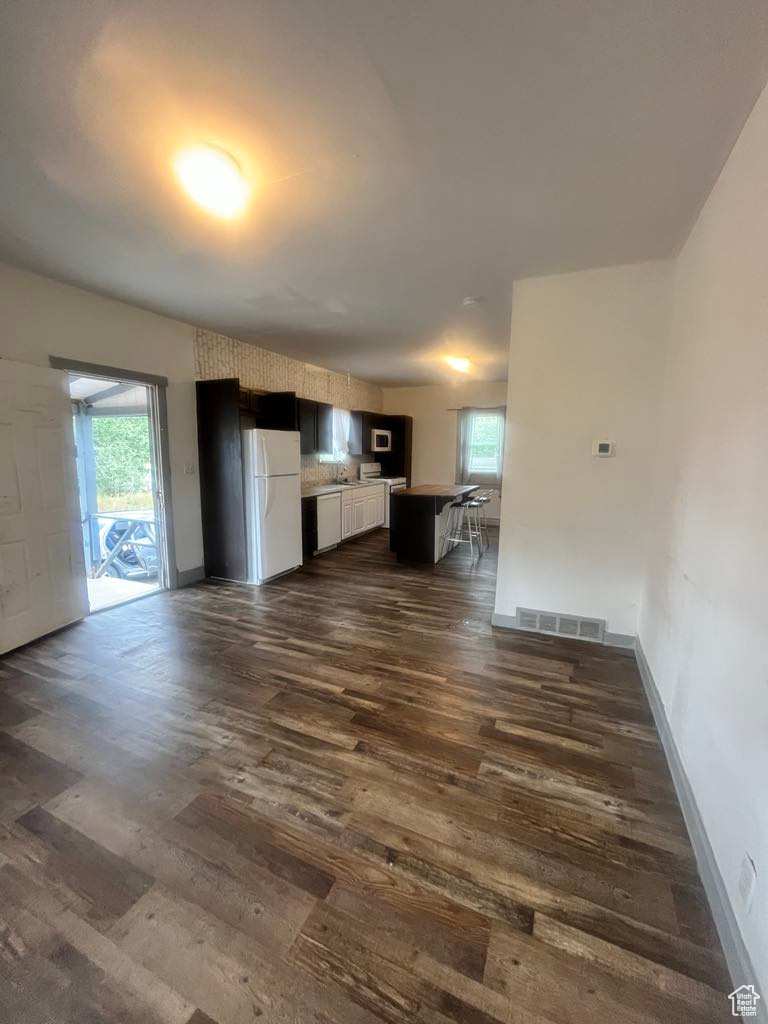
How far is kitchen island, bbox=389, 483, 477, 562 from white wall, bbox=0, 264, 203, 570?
2.37m

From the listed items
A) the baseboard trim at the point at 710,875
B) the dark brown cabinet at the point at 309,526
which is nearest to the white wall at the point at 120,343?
the dark brown cabinet at the point at 309,526

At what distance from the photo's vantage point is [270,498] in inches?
166

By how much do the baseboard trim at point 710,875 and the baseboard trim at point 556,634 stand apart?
0.90 m

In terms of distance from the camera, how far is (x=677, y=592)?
2.00 meters

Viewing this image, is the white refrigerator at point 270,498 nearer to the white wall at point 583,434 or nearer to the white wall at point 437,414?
the white wall at point 583,434

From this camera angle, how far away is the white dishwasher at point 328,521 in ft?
17.8

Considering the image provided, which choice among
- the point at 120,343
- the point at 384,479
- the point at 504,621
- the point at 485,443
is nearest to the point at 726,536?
the point at 504,621

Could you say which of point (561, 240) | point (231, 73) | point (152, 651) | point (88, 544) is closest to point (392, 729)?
point (152, 651)

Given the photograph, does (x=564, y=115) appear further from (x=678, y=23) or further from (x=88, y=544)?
(x=88, y=544)

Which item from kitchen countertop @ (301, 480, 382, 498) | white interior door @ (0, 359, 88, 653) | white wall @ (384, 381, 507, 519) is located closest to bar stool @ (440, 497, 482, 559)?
white wall @ (384, 381, 507, 519)

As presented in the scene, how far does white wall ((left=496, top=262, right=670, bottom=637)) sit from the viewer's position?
2.66m

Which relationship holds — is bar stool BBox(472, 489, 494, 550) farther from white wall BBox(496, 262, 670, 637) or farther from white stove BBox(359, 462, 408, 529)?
white wall BBox(496, 262, 670, 637)

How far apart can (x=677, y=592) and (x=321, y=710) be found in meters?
1.98

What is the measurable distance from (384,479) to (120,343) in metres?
4.65
